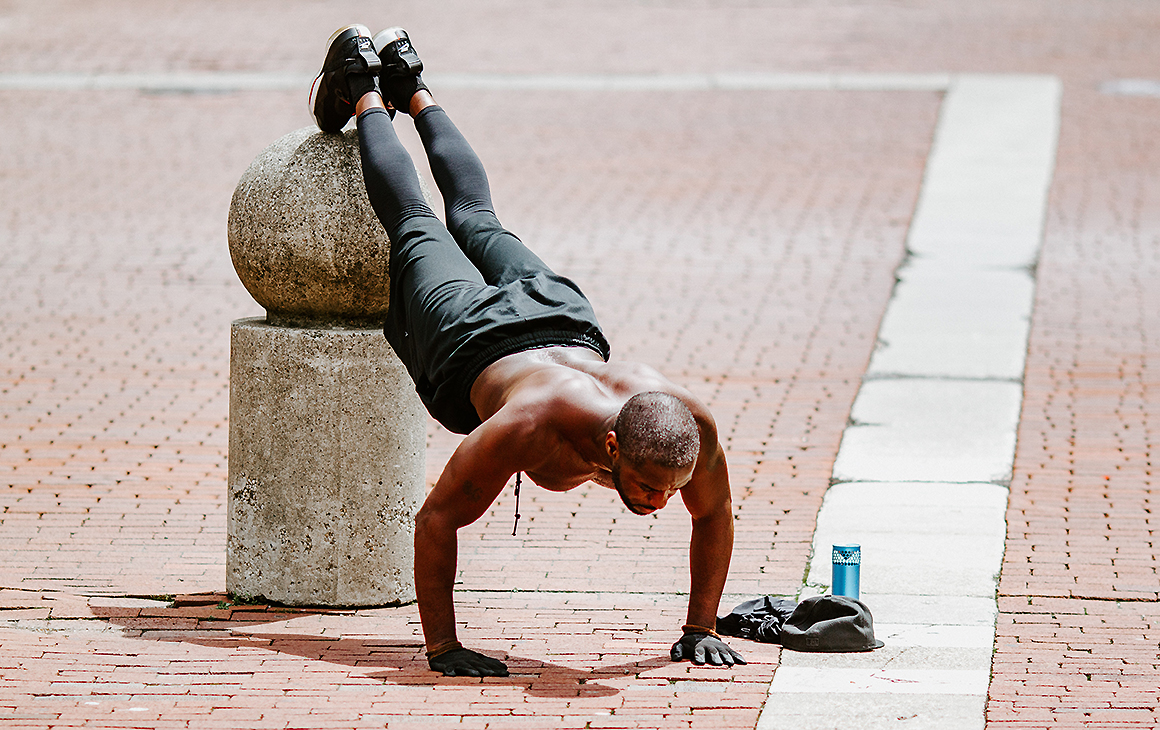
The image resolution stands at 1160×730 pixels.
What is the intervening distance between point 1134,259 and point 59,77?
13.8m

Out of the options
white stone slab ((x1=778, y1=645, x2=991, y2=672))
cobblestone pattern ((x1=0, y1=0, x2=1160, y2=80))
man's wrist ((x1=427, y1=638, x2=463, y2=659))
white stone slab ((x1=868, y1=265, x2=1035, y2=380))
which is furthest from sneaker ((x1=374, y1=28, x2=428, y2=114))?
cobblestone pattern ((x1=0, y1=0, x2=1160, y2=80))

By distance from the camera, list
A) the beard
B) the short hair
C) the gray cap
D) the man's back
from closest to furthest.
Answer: the short hair → the beard → the man's back → the gray cap

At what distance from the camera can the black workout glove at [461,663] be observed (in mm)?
4859

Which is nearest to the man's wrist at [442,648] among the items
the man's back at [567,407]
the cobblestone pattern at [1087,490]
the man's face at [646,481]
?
the man's back at [567,407]

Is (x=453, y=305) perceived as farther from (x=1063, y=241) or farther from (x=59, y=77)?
(x=59, y=77)

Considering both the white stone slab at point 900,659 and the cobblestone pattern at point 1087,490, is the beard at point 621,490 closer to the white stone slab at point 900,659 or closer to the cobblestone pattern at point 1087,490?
the white stone slab at point 900,659

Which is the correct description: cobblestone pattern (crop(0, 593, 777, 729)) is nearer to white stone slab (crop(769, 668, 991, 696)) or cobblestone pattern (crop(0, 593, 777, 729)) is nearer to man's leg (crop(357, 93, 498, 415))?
white stone slab (crop(769, 668, 991, 696))

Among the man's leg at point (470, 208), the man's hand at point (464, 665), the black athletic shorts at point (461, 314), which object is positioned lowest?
the man's hand at point (464, 665)

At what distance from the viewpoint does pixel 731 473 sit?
7.39 m

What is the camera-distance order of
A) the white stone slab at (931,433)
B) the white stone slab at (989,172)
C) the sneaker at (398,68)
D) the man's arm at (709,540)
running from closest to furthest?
the man's arm at (709,540), the sneaker at (398,68), the white stone slab at (931,433), the white stone slab at (989,172)

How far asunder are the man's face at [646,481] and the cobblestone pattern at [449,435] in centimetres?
63

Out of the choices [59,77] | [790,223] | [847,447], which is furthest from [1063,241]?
[59,77]

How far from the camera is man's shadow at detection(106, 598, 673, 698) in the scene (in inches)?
190

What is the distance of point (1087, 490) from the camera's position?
23.3ft
